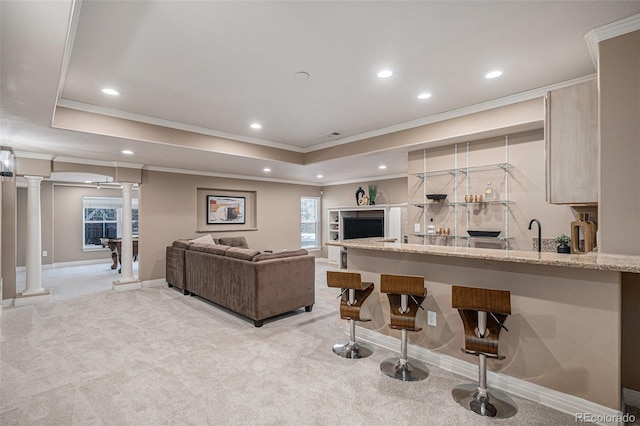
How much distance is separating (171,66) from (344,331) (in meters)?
3.26

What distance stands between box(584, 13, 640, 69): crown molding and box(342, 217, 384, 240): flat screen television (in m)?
5.75

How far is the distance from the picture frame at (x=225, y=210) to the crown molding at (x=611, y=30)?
22.3 ft

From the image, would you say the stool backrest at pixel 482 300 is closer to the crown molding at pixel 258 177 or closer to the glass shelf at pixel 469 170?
the glass shelf at pixel 469 170

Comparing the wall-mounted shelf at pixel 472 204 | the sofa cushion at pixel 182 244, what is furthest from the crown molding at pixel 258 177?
the wall-mounted shelf at pixel 472 204

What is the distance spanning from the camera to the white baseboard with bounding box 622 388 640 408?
224cm

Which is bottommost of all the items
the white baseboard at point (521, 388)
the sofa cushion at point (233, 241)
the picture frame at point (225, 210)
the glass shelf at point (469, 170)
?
the white baseboard at point (521, 388)

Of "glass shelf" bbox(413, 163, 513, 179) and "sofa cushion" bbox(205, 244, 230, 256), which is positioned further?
"sofa cushion" bbox(205, 244, 230, 256)

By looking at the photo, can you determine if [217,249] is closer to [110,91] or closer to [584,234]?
[110,91]

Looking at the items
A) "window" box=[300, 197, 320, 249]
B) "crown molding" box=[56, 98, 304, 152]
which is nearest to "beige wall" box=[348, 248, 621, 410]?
"crown molding" box=[56, 98, 304, 152]

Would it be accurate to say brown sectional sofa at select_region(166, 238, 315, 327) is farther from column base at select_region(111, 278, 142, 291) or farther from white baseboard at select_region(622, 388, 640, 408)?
white baseboard at select_region(622, 388, 640, 408)

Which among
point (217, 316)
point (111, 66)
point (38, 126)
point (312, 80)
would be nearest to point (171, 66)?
point (111, 66)

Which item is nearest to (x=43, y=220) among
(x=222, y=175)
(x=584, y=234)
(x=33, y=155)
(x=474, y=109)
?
(x=33, y=155)

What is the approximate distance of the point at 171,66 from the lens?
108 inches

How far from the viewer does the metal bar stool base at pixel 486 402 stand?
2.15 m
